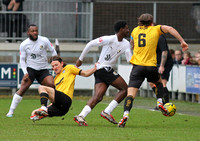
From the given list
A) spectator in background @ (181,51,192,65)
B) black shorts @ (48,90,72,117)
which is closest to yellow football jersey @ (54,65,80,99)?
black shorts @ (48,90,72,117)

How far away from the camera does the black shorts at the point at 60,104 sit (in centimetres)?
1190

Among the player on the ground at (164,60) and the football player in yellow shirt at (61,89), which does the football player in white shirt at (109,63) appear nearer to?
the football player in yellow shirt at (61,89)

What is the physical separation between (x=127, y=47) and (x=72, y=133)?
2745 millimetres

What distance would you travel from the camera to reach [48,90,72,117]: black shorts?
1190 centimetres

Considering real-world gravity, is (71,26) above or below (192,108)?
above

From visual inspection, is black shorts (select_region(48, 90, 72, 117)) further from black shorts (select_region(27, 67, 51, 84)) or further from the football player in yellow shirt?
black shorts (select_region(27, 67, 51, 84))

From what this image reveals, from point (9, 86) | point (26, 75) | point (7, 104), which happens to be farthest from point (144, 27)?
point (9, 86)

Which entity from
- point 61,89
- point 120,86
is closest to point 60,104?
point 61,89

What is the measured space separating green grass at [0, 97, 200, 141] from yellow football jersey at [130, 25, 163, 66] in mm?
1213

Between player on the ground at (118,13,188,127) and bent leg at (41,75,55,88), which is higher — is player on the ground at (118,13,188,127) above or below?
above

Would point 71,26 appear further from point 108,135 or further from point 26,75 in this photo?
point 108,135

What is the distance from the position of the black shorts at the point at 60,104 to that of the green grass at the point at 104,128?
10.3 inches

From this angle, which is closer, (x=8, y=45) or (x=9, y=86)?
(x=9, y=86)

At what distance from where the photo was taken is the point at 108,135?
1012 centimetres
